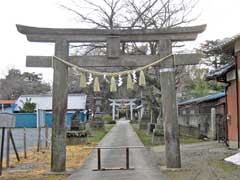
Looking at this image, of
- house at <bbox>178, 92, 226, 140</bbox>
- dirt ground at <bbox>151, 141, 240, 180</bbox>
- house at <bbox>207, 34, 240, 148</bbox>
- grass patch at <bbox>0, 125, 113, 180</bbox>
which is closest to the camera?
dirt ground at <bbox>151, 141, 240, 180</bbox>

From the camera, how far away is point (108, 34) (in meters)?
13.2

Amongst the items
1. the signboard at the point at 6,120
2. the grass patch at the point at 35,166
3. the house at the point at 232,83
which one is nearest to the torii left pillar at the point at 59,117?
the grass patch at the point at 35,166

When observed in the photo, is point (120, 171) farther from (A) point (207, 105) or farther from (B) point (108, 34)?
(A) point (207, 105)

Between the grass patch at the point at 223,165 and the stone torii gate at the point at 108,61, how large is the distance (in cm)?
126

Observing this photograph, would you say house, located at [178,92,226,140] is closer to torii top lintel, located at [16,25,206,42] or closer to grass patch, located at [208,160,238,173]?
grass patch, located at [208,160,238,173]

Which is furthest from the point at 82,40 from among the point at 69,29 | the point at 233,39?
the point at 233,39

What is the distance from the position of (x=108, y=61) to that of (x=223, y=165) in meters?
4.71

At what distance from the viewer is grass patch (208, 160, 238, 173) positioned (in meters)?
12.2

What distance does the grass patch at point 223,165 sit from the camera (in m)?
12.2

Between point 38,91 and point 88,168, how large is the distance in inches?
2800

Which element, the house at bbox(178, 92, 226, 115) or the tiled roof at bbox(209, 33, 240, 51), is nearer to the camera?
the tiled roof at bbox(209, 33, 240, 51)

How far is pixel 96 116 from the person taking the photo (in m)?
47.6

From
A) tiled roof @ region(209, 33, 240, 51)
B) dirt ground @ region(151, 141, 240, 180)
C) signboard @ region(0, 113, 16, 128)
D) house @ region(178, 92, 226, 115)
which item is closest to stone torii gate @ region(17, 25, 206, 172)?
dirt ground @ region(151, 141, 240, 180)

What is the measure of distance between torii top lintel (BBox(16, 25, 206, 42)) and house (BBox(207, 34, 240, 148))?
3367mm
